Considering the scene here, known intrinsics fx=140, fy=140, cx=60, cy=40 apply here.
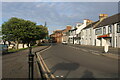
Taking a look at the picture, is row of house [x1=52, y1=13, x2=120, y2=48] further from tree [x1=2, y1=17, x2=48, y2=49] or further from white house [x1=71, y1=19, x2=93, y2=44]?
tree [x1=2, y1=17, x2=48, y2=49]

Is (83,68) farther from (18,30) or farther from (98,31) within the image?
(98,31)

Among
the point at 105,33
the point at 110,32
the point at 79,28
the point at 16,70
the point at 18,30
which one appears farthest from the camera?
the point at 79,28

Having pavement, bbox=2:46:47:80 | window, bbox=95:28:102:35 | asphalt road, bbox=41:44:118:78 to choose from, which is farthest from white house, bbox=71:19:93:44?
pavement, bbox=2:46:47:80

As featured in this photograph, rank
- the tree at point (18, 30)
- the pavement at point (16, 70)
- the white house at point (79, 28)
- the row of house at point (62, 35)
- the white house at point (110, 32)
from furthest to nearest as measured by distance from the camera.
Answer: the row of house at point (62, 35)
the white house at point (79, 28)
the tree at point (18, 30)
the white house at point (110, 32)
the pavement at point (16, 70)

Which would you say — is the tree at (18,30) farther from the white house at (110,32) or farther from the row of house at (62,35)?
the row of house at (62,35)

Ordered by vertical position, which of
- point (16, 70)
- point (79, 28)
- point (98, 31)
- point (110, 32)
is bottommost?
point (16, 70)

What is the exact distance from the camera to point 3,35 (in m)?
39.9

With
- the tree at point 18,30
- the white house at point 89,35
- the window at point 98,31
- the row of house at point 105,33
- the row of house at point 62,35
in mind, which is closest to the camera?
the row of house at point 105,33

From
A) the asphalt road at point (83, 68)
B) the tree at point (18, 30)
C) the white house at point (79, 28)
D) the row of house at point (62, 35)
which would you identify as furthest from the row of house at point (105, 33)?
the row of house at point (62, 35)

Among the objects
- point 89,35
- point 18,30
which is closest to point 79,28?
point 89,35

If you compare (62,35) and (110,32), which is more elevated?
(62,35)

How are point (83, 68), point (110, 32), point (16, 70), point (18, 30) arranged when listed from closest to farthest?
point (16, 70) → point (83, 68) → point (18, 30) → point (110, 32)

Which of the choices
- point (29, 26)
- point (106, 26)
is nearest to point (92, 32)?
point (106, 26)

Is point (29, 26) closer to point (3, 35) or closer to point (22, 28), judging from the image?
point (22, 28)
